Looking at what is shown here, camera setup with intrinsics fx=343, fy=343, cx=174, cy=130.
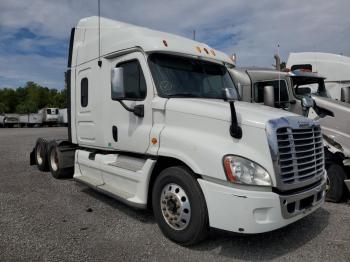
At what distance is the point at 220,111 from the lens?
13.4 ft

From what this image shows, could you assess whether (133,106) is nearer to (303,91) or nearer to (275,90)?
(275,90)

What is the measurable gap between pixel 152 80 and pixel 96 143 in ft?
6.79

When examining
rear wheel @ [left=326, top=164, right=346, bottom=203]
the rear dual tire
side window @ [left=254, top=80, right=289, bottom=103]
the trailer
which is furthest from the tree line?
rear wheel @ [left=326, top=164, right=346, bottom=203]

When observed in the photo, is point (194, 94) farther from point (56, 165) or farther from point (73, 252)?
point (56, 165)

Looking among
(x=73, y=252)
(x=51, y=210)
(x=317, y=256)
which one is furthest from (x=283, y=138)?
(x=51, y=210)

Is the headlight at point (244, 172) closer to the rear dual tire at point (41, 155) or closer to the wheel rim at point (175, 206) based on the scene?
the wheel rim at point (175, 206)

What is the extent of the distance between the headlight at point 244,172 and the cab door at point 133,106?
58.7 inches

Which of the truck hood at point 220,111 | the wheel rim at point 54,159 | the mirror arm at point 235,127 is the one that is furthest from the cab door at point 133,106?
the wheel rim at point 54,159

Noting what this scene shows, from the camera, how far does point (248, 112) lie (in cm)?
406

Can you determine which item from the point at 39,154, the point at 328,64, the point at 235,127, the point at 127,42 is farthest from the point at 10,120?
the point at 235,127

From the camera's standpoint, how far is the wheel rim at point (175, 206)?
4.11 meters

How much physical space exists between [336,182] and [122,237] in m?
3.92

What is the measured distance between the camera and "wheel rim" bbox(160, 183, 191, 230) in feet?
13.5

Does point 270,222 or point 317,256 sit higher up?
point 270,222
